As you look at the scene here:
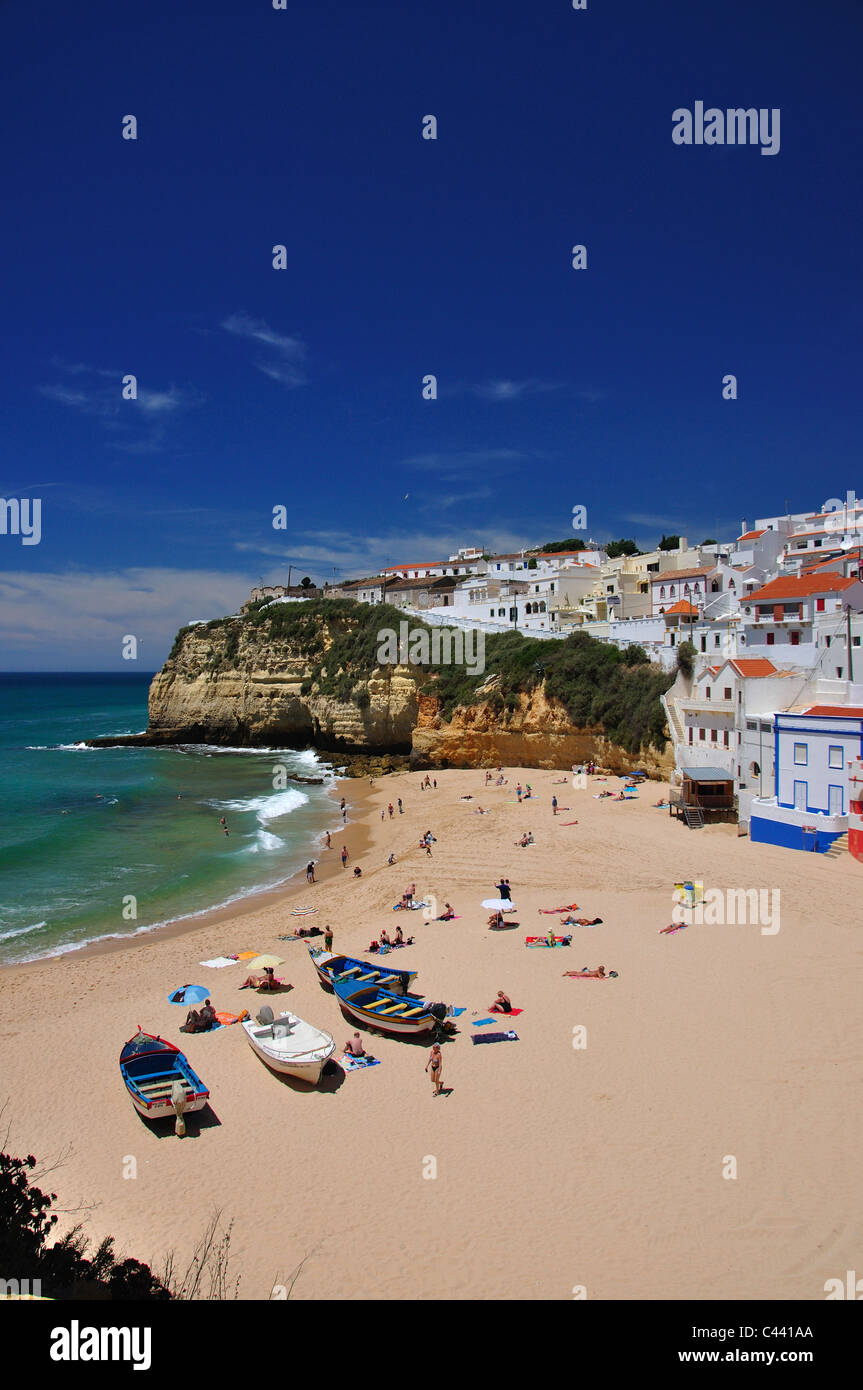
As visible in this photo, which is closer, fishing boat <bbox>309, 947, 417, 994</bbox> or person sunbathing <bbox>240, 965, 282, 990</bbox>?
fishing boat <bbox>309, 947, 417, 994</bbox>

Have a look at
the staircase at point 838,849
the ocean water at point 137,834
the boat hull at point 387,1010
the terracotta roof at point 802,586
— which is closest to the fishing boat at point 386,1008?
the boat hull at point 387,1010

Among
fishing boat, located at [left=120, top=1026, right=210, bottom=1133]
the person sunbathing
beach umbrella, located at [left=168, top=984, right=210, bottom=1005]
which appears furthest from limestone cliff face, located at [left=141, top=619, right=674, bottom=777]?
fishing boat, located at [left=120, top=1026, right=210, bottom=1133]

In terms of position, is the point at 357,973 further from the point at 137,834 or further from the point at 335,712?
the point at 335,712

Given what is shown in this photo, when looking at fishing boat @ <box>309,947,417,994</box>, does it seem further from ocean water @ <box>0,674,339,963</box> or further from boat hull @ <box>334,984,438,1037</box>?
ocean water @ <box>0,674,339,963</box>

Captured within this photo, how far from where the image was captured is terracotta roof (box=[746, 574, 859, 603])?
32.2 metres

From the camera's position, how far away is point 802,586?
33.4 m

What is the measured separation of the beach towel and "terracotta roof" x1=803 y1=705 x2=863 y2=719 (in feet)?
57.4

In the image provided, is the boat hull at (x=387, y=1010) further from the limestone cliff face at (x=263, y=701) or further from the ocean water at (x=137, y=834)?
the limestone cliff face at (x=263, y=701)

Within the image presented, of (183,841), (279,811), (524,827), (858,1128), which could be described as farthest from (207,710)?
(858,1128)

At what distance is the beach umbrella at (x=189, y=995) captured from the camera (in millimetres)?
15805

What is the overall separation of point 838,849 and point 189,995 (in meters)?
18.2

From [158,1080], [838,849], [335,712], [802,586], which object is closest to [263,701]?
[335,712]
